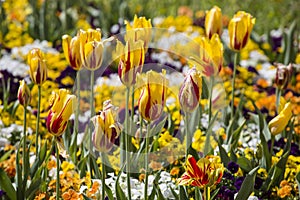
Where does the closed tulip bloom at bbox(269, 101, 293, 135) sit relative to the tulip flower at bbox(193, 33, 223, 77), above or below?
below

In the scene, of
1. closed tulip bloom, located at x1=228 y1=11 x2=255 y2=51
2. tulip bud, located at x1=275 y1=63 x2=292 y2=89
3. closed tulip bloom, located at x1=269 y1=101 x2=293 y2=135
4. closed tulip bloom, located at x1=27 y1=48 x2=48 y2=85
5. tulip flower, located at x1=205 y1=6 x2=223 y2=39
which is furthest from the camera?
tulip bud, located at x1=275 y1=63 x2=292 y2=89

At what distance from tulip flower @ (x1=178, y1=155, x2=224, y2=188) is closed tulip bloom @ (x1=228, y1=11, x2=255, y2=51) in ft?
3.06

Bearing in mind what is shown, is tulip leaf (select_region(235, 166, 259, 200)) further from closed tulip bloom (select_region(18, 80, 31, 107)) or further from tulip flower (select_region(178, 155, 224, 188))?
closed tulip bloom (select_region(18, 80, 31, 107))

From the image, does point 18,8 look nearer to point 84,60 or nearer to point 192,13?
point 192,13

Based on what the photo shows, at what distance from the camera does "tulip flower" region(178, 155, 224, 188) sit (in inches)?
76.9

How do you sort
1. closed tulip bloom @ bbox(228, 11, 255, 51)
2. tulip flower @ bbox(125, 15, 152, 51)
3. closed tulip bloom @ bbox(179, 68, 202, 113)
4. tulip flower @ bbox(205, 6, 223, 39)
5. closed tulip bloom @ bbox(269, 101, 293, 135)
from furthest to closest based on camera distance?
tulip flower @ bbox(205, 6, 223, 39)
closed tulip bloom @ bbox(228, 11, 255, 51)
closed tulip bloom @ bbox(269, 101, 293, 135)
tulip flower @ bbox(125, 15, 152, 51)
closed tulip bloom @ bbox(179, 68, 202, 113)

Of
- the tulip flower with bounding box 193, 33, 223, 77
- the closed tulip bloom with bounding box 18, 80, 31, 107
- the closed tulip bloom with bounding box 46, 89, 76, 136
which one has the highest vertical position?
the tulip flower with bounding box 193, 33, 223, 77

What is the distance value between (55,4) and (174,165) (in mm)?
3063

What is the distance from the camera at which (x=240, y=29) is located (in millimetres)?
2766

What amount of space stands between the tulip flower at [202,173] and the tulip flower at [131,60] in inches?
14.4

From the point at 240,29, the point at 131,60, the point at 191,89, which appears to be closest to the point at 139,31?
the point at 131,60

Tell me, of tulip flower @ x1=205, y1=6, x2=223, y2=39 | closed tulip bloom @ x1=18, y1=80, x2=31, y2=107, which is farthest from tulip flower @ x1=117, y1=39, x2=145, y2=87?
tulip flower @ x1=205, y1=6, x2=223, y2=39

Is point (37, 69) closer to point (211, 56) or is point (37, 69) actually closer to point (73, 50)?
point (73, 50)

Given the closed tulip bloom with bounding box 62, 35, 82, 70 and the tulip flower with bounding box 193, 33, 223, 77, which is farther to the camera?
the tulip flower with bounding box 193, 33, 223, 77
